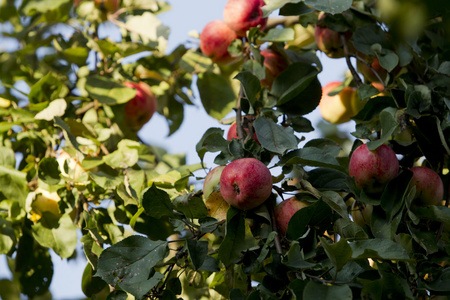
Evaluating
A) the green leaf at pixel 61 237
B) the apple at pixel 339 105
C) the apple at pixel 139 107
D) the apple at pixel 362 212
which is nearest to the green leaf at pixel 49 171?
the green leaf at pixel 61 237

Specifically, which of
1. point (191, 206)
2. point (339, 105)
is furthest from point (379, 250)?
point (339, 105)

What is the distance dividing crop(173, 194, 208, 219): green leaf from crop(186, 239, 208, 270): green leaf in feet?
0.25

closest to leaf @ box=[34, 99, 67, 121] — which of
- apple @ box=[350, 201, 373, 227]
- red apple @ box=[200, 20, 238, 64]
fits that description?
red apple @ box=[200, 20, 238, 64]

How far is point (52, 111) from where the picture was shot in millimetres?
1350

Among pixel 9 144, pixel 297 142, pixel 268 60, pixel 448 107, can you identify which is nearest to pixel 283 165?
pixel 297 142

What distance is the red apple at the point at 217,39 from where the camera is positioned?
4.73 feet

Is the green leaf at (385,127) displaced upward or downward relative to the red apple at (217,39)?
upward

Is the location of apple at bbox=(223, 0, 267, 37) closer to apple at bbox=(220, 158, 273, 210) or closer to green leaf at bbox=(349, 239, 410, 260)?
apple at bbox=(220, 158, 273, 210)

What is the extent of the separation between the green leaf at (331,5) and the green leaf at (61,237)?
0.77 meters

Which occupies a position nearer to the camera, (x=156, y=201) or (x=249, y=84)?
(x=156, y=201)

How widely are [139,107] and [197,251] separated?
835 millimetres

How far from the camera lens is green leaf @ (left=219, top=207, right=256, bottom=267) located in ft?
2.72

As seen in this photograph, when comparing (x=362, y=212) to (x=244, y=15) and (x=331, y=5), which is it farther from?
(x=244, y=15)

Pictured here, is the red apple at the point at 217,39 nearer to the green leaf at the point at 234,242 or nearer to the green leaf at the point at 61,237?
the green leaf at the point at 61,237
